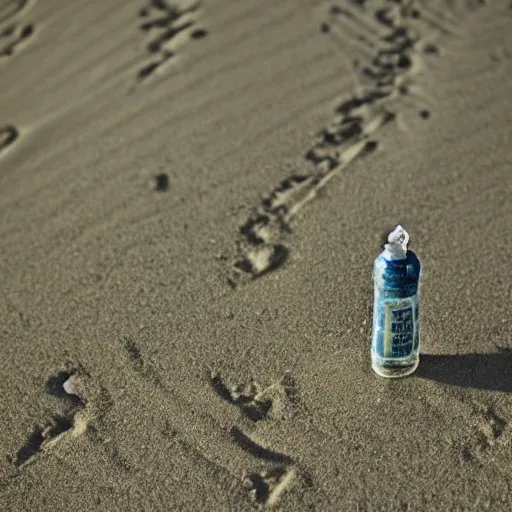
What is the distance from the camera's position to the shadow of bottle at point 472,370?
10.4 feet

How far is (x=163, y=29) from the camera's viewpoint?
5.68 m

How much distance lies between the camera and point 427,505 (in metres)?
2.77

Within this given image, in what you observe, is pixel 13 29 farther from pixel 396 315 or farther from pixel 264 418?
pixel 396 315

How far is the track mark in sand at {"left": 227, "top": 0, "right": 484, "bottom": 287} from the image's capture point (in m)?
3.98

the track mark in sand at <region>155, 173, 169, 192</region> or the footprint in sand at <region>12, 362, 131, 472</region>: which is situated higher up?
the footprint in sand at <region>12, 362, 131, 472</region>

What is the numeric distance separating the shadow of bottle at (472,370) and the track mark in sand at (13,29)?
150 inches

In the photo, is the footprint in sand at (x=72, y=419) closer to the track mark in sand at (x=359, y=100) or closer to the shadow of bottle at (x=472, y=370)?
the track mark in sand at (x=359, y=100)

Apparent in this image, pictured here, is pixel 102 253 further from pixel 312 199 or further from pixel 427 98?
pixel 427 98

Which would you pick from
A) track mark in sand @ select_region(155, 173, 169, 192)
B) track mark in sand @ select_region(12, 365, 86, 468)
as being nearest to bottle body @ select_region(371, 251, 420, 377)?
track mark in sand @ select_region(12, 365, 86, 468)

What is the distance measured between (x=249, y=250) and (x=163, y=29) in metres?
2.38

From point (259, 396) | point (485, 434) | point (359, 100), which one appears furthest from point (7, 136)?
point (485, 434)

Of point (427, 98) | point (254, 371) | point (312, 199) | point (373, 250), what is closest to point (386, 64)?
point (427, 98)

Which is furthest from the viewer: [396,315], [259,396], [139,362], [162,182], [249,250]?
[162,182]

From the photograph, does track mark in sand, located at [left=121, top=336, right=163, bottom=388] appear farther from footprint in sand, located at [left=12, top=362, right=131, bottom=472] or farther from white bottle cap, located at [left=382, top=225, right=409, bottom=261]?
white bottle cap, located at [left=382, top=225, right=409, bottom=261]
